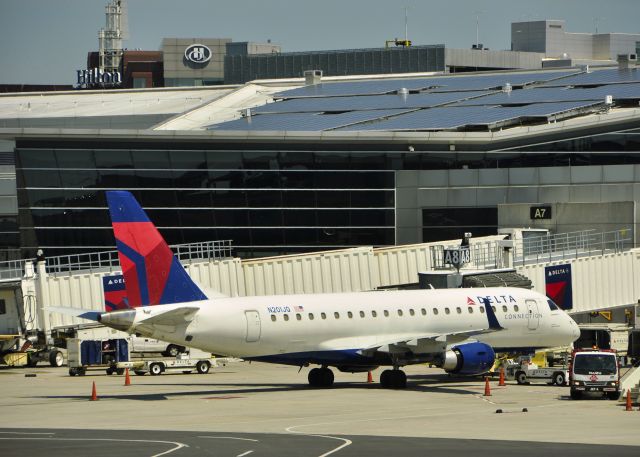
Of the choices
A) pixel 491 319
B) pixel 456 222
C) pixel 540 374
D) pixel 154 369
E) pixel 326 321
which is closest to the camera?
pixel 326 321

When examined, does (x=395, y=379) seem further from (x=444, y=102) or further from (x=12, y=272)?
(x=444, y=102)

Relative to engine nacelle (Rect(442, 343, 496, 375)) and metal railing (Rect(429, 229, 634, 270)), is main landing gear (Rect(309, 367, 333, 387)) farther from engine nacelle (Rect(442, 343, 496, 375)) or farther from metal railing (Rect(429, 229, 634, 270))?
metal railing (Rect(429, 229, 634, 270))

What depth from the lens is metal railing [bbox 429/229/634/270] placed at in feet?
257

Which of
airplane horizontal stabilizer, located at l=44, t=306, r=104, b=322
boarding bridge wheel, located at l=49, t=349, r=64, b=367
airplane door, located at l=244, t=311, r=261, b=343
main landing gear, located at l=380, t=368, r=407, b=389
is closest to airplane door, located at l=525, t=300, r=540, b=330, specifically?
main landing gear, located at l=380, t=368, r=407, b=389

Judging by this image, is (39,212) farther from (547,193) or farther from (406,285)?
(547,193)

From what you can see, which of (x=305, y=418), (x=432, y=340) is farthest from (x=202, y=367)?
(x=305, y=418)

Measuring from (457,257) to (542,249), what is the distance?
1421 centimetres

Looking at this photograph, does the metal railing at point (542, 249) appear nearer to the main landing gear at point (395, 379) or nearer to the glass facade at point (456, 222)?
the glass facade at point (456, 222)

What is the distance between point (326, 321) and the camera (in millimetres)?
55438

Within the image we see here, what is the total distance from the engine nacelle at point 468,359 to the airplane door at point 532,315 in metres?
6.05

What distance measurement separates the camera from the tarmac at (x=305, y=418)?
36.4 meters

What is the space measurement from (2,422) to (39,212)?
54373mm

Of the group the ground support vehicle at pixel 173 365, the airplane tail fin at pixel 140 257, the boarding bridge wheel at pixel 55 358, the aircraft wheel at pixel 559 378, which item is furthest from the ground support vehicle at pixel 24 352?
the aircraft wheel at pixel 559 378

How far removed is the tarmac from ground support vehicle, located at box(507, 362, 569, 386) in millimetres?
652
